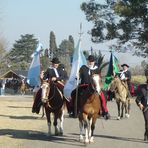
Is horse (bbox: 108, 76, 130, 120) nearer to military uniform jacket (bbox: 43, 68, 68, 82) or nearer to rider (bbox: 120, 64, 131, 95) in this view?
rider (bbox: 120, 64, 131, 95)

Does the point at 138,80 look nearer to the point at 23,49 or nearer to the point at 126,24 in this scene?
the point at 126,24

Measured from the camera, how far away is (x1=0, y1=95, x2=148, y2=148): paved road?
14414mm

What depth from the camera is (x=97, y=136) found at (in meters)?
16.3

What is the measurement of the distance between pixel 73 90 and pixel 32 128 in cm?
426

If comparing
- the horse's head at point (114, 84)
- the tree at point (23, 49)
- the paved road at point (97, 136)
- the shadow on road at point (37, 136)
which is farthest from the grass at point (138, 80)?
the tree at point (23, 49)

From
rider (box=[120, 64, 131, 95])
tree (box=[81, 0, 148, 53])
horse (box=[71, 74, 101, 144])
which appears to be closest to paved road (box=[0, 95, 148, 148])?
horse (box=[71, 74, 101, 144])

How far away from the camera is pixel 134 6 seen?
162ft

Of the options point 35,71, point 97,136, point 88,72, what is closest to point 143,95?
point 88,72

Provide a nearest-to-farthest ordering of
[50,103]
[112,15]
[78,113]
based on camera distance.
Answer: [78,113] → [50,103] → [112,15]

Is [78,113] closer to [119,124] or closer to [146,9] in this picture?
[119,124]

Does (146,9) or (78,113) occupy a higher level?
(146,9)

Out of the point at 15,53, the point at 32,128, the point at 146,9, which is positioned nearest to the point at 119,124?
the point at 32,128

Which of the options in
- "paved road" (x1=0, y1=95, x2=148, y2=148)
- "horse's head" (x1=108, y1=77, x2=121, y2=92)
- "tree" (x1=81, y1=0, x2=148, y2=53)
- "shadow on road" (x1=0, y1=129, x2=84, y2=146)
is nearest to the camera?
"paved road" (x1=0, y1=95, x2=148, y2=148)

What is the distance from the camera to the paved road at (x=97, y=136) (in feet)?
47.3
